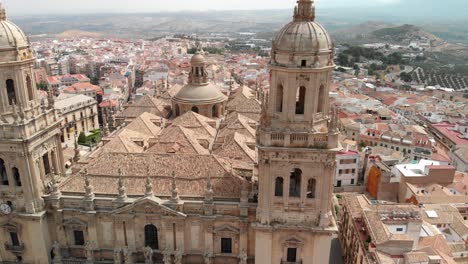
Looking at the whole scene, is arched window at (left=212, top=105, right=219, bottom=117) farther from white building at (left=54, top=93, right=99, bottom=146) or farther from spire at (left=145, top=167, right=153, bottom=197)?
white building at (left=54, top=93, right=99, bottom=146)

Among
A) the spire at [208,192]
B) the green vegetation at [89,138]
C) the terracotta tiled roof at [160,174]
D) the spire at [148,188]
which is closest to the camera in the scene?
the spire at [208,192]

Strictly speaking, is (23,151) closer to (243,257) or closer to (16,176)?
(16,176)

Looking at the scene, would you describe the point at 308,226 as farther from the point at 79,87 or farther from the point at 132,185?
the point at 79,87

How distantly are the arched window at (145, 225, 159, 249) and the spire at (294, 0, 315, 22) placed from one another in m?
18.7

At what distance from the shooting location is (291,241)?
29.2m

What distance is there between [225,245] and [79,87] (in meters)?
90.9

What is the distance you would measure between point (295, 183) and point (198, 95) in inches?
967

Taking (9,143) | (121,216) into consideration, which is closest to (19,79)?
(9,143)

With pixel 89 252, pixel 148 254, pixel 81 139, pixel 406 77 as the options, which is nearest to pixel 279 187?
pixel 148 254

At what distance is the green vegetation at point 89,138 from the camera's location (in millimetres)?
78012

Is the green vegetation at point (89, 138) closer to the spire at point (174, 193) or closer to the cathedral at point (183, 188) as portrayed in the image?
the cathedral at point (183, 188)

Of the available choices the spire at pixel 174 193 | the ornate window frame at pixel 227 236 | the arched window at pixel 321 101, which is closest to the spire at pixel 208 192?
the spire at pixel 174 193

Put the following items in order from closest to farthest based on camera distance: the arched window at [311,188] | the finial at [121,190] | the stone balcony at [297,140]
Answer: the stone balcony at [297,140]
the arched window at [311,188]
the finial at [121,190]

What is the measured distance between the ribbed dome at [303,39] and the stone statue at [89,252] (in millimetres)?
20435
